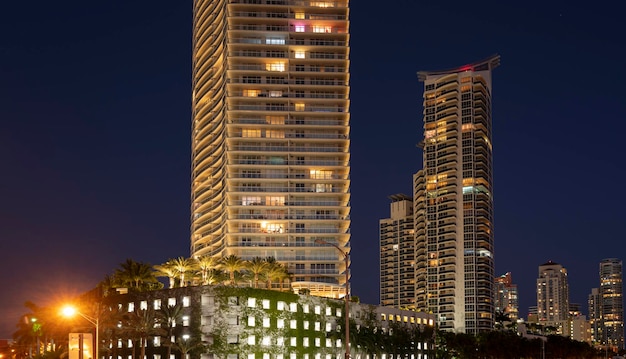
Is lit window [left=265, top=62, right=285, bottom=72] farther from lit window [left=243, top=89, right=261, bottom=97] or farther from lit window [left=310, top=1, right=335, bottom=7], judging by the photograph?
lit window [left=310, top=1, right=335, bottom=7]

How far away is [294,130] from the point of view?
186 meters

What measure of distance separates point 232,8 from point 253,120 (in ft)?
82.1

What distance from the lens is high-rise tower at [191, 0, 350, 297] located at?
18062 cm

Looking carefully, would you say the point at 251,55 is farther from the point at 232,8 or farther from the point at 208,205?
the point at 208,205

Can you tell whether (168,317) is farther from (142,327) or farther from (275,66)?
(275,66)

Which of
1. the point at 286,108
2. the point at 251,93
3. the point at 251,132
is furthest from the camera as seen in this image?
the point at 251,93

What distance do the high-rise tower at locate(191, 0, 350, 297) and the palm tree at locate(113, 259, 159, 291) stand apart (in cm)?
3280

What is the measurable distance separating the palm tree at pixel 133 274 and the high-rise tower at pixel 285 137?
32796 mm

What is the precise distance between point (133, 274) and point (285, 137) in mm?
53031

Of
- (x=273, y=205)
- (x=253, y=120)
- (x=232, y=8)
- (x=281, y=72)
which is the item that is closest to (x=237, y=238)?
(x=273, y=205)

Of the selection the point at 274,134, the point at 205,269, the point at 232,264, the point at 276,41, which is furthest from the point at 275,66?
the point at 232,264

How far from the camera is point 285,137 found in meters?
186

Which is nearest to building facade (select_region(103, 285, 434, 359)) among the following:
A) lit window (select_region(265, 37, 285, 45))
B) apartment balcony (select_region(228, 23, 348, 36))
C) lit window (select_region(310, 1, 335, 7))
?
lit window (select_region(265, 37, 285, 45))

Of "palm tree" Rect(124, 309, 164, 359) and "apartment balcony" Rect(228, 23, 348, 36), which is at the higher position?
"apartment balcony" Rect(228, 23, 348, 36)
